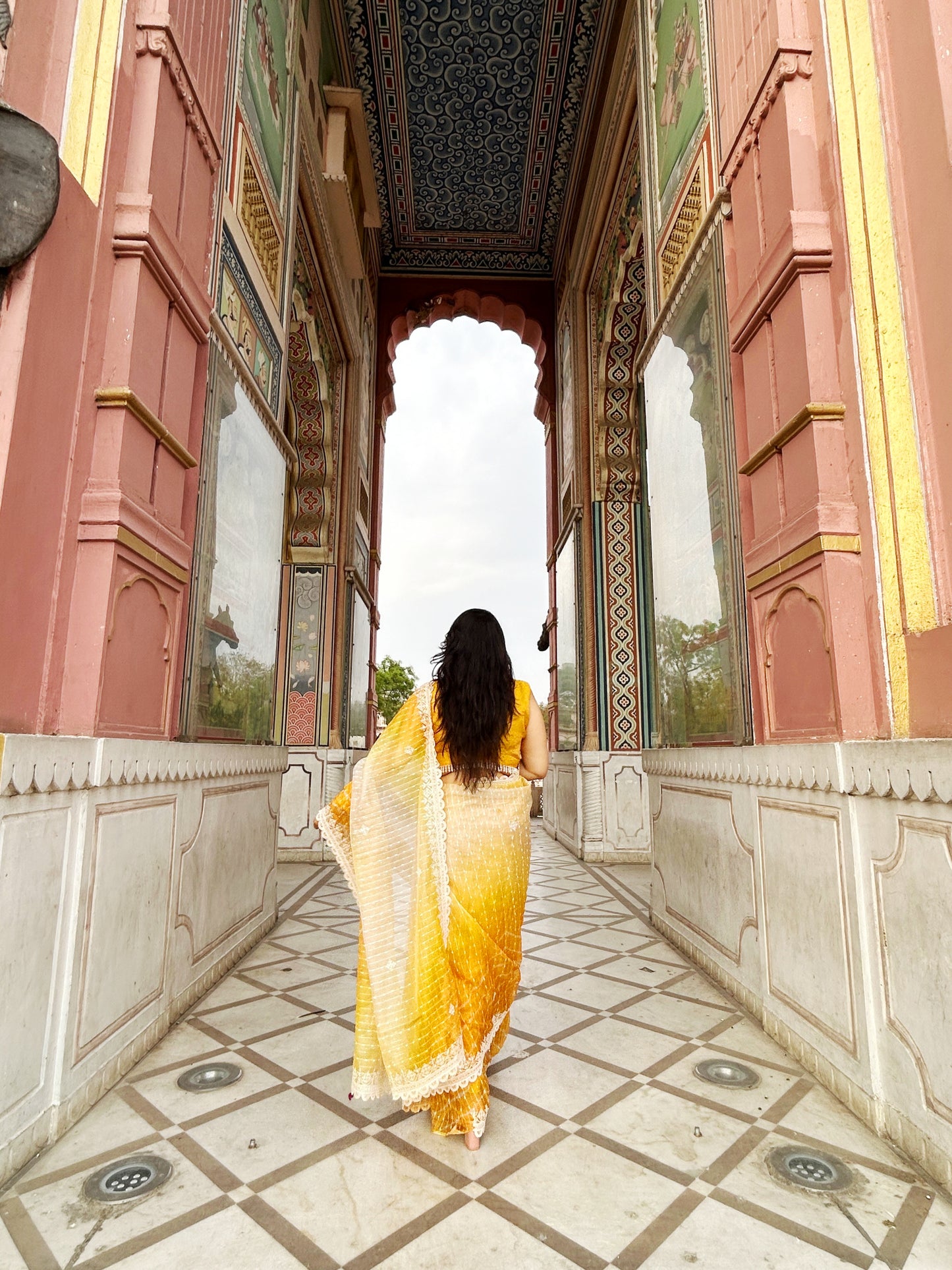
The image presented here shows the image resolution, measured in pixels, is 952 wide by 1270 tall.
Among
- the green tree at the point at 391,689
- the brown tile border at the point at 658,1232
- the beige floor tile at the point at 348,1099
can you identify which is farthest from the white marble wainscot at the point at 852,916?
the green tree at the point at 391,689

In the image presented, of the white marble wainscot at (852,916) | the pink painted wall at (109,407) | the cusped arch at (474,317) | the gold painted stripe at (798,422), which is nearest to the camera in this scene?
the white marble wainscot at (852,916)

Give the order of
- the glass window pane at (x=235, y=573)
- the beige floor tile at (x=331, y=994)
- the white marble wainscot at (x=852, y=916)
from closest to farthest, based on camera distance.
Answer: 1. the white marble wainscot at (x=852, y=916)
2. the beige floor tile at (x=331, y=994)
3. the glass window pane at (x=235, y=573)

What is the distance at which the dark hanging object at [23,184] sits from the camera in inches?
64.7

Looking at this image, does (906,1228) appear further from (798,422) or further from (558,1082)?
(798,422)

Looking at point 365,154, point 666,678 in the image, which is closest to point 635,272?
point 365,154

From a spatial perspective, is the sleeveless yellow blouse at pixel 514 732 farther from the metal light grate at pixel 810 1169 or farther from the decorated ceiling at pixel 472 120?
the decorated ceiling at pixel 472 120

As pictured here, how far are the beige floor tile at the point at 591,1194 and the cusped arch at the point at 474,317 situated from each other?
28.2 ft

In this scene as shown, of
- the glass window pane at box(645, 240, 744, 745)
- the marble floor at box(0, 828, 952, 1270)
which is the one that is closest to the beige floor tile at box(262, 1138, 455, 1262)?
the marble floor at box(0, 828, 952, 1270)

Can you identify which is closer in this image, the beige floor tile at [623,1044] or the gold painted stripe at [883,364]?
the gold painted stripe at [883,364]

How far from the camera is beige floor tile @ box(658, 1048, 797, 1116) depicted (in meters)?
1.88

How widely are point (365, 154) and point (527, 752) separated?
6843 millimetres

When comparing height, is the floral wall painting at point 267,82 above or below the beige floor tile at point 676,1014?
above

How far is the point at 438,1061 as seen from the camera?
5.58 ft

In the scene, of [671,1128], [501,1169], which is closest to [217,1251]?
[501,1169]
